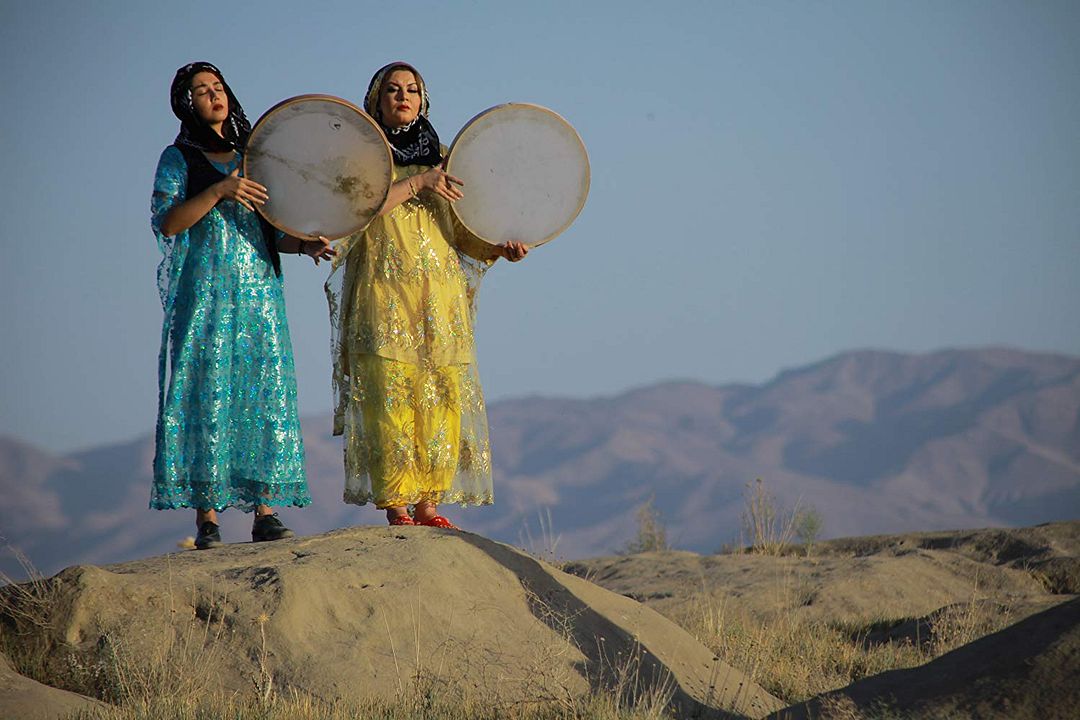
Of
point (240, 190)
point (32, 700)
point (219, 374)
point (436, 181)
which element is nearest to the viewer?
point (32, 700)

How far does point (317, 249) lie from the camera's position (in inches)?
239

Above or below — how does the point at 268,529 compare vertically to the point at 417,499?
below

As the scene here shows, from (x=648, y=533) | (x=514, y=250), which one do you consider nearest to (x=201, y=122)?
(x=514, y=250)

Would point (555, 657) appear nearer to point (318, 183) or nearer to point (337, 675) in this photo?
point (337, 675)

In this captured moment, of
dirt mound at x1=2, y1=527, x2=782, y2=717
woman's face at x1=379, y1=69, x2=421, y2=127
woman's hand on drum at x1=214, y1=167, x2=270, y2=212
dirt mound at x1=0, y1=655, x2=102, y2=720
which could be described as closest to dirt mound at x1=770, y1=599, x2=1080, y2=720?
dirt mound at x1=2, y1=527, x2=782, y2=717

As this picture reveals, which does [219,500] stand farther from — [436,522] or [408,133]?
[408,133]

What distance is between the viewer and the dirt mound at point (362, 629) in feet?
15.9

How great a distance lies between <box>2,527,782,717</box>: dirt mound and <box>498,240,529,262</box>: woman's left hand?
55.1 inches

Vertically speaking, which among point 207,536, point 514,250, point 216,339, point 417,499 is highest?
point 514,250

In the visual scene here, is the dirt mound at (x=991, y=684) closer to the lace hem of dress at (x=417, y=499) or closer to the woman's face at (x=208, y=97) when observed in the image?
the lace hem of dress at (x=417, y=499)

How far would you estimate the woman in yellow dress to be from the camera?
6152mm

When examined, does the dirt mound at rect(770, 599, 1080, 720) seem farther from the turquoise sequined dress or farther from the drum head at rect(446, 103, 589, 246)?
the drum head at rect(446, 103, 589, 246)

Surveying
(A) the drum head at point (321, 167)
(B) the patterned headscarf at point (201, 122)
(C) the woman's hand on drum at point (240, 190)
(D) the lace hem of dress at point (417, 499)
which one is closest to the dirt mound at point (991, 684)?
(D) the lace hem of dress at point (417, 499)

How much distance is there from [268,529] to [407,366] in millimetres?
953
